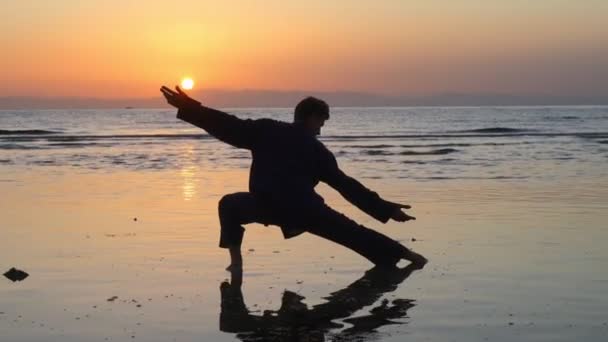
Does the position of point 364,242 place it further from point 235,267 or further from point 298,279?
point 235,267

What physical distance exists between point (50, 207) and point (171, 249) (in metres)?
3.79

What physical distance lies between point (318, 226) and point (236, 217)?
631mm

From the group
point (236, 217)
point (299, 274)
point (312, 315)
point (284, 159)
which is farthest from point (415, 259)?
point (312, 315)

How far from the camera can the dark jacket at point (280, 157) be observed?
22.2ft

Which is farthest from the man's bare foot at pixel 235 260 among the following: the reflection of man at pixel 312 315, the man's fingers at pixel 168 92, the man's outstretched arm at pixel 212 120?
the man's fingers at pixel 168 92

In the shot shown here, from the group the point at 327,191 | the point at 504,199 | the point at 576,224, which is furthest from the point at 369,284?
the point at 327,191

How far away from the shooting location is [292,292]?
20.0 feet

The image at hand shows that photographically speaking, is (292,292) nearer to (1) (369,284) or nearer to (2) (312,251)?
(1) (369,284)

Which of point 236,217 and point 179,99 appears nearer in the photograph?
point 179,99

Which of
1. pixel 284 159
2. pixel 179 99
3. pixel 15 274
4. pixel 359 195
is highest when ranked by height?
pixel 179 99

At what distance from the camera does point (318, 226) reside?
694 centimetres

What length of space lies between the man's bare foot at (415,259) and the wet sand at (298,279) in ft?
0.25

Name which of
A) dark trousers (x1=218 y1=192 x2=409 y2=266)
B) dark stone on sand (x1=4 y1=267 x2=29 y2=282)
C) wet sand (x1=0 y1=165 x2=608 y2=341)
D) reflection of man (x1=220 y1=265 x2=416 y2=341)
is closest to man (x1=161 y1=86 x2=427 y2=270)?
dark trousers (x1=218 y1=192 x2=409 y2=266)

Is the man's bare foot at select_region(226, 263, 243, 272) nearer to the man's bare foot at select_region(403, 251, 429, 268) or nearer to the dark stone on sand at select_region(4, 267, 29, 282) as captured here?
the man's bare foot at select_region(403, 251, 429, 268)
